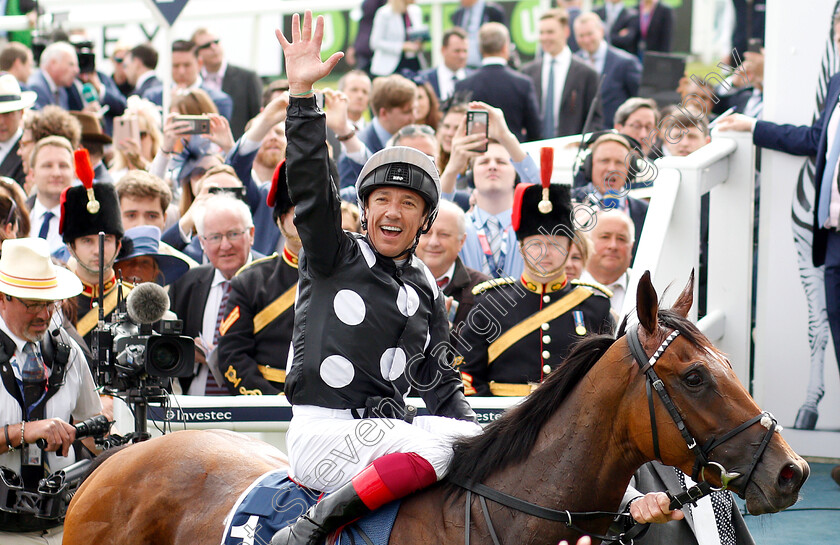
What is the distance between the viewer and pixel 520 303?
6.42 m

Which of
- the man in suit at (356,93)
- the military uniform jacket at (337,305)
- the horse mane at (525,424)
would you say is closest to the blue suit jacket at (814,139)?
the horse mane at (525,424)

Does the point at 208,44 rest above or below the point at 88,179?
above

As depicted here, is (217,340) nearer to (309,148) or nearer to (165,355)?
(165,355)

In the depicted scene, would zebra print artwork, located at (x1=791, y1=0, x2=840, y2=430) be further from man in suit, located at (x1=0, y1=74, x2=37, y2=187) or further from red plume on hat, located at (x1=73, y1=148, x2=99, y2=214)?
man in suit, located at (x1=0, y1=74, x2=37, y2=187)

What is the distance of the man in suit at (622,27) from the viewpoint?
14.2m

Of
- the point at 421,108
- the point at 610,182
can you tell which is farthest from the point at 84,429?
the point at 421,108

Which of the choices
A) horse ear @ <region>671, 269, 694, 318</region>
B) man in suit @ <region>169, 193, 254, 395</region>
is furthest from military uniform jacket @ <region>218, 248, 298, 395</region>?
horse ear @ <region>671, 269, 694, 318</region>

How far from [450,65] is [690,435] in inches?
399

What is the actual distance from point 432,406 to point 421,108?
6.93 metres

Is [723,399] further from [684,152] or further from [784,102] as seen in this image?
[684,152]

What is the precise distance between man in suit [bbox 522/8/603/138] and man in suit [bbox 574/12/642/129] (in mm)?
228

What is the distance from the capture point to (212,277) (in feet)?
23.3

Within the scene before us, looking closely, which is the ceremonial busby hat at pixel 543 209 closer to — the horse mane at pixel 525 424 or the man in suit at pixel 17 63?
the horse mane at pixel 525 424

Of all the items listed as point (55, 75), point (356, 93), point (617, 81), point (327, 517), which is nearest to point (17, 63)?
point (55, 75)
